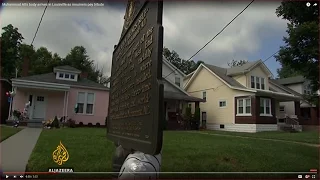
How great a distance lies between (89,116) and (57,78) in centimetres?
245

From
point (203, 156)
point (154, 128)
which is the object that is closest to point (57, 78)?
point (203, 156)

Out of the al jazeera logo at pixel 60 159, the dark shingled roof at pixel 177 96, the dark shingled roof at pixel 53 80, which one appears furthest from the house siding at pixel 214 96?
the al jazeera logo at pixel 60 159

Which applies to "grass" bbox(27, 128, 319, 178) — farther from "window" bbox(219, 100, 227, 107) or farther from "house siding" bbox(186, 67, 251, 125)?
"window" bbox(219, 100, 227, 107)

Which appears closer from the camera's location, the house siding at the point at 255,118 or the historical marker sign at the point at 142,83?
the historical marker sign at the point at 142,83

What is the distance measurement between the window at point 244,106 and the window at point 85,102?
28.8 ft

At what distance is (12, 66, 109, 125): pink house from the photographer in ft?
40.8

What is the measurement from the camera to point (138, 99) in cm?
179

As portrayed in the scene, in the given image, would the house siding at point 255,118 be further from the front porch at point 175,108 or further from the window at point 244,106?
the front porch at point 175,108

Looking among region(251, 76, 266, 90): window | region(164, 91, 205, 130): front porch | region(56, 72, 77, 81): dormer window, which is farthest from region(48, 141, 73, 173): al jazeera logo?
region(251, 76, 266, 90): window

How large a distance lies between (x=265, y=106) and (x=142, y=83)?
16.7 meters

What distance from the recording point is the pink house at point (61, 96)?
12430mm

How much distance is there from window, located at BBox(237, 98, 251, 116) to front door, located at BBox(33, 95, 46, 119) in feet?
36.1

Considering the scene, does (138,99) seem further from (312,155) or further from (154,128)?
(312,155)

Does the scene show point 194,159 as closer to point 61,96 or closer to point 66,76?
point 61,96
